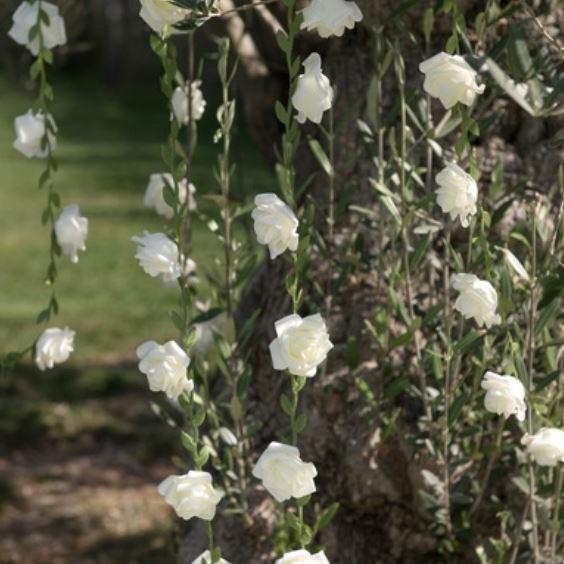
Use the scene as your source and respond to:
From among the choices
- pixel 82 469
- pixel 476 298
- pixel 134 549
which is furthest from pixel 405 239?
pixel 82 469

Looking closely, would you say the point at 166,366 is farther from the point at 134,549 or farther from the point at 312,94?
the point at 134,549

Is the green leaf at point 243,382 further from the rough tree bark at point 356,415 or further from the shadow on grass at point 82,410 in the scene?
the shadow on grass at point 82,410

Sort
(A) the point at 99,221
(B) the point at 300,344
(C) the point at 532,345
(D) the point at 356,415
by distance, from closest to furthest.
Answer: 1. (B) the point at 300,344
2. (C) the point at 532,345
3. (D) the point at 356,415
4. (A) the point at 99,221

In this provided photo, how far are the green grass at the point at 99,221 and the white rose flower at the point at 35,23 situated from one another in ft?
2.32

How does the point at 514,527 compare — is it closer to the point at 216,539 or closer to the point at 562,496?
the point at 562,496

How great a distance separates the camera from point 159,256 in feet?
7.65

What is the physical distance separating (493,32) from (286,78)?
0.99 m

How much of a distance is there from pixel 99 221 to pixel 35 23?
8841 mm

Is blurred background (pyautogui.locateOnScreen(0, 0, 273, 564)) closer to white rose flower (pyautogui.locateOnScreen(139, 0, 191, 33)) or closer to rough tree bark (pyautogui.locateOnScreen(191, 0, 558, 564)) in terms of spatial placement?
rough tree bark (pyautogui.locateOnScreen(191, 0, 558, 564))

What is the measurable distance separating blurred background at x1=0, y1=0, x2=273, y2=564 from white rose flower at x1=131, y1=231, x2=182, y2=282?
2.55 feet

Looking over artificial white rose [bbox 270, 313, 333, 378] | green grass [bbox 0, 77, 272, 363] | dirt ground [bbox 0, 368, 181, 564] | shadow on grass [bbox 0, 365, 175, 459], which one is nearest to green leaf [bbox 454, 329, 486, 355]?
artificial white rose [bbox 270, 313, 333, 378]

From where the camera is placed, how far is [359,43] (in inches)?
125

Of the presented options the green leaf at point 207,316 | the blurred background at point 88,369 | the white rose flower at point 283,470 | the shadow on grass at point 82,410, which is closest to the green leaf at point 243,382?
the green leaf at point 207,316

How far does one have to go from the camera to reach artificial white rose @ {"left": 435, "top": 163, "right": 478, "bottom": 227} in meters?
2.16
